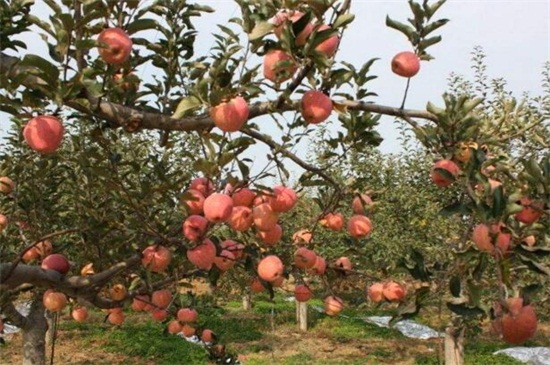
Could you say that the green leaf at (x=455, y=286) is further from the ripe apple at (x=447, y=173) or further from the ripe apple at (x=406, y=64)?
the ripe apple at (x=406, y=64)

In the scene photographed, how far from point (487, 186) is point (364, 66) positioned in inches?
35.8

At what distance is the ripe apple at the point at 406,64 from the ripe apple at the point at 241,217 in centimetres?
Answer: 79

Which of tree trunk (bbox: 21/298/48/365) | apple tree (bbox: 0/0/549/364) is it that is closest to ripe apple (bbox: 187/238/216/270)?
apple tree (bbox: 0/0/549/364)

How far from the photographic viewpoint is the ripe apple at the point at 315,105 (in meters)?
1.78

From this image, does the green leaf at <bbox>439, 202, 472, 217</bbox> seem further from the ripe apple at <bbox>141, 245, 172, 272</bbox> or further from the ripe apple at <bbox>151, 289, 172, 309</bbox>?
the ripe apple at <bbox>151, 289, 172, 309</bbox>

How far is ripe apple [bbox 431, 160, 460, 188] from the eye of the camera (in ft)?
6.10

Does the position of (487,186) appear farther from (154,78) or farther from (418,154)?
(418,154)

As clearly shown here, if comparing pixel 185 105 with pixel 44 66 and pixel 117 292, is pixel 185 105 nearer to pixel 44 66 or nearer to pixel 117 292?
pixel 44 66

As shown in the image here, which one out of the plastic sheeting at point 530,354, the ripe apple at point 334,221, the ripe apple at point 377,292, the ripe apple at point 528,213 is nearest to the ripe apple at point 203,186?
the ripe apple at point 334,221

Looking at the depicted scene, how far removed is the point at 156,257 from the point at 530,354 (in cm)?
1128

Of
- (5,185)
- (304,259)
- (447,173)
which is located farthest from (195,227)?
(5,185)

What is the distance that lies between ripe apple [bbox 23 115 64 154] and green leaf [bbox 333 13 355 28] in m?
1.05

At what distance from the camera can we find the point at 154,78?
8.94 ft

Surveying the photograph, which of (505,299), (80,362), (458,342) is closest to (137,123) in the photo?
(505,299)
